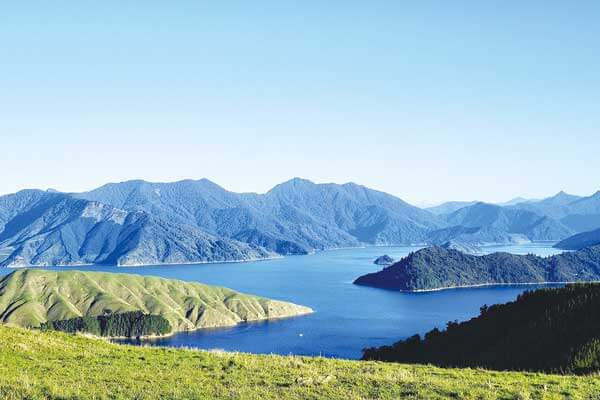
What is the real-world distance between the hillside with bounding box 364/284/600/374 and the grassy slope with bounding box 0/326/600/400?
15.0 m

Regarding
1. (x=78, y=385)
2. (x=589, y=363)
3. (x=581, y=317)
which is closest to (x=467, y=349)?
(x=581, y=317)

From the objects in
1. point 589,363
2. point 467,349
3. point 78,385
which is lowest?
point 467,349

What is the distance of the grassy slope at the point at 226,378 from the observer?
78.2 feet

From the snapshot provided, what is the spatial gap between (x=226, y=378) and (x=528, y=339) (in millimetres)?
40396

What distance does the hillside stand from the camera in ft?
149

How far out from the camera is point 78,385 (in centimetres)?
2431

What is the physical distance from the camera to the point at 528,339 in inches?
2265

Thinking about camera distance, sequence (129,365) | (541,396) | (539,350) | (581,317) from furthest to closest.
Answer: (581,317) < (539,350) < (129,365) < (541,396)

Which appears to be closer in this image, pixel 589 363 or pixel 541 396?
pixel 541 396

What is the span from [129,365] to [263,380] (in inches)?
309

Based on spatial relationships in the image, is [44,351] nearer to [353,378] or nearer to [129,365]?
[129,365]

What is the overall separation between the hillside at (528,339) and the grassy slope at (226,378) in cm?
1496

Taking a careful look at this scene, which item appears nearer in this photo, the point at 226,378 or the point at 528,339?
the point at 226,378

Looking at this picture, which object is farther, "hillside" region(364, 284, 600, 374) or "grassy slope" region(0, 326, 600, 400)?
"hillside" region(364, 284, 600, 374)
